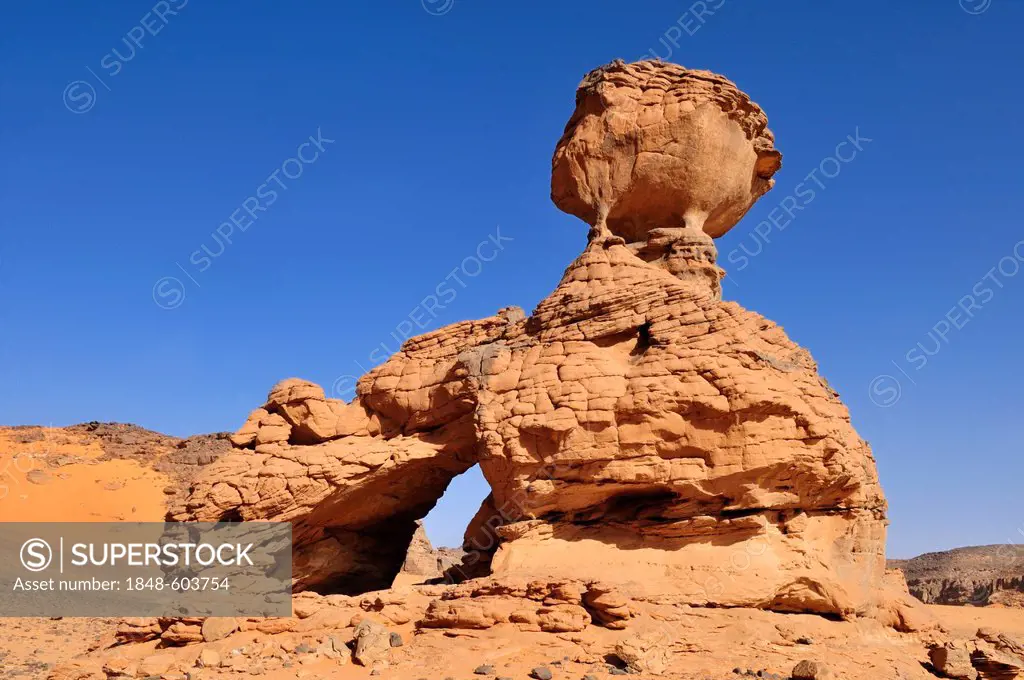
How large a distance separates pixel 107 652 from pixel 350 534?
4.38 metres

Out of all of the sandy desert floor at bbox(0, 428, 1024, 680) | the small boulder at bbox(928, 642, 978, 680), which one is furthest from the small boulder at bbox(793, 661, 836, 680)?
the small boulder at bbox(928, 642, 978, 680)

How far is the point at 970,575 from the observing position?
2838 cm

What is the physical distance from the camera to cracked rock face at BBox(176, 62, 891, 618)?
38.7 ft

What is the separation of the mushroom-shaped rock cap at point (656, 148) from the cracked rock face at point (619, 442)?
6 centimetres

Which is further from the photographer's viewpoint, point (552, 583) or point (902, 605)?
point (902, 605)

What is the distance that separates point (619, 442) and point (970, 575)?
2240 cm

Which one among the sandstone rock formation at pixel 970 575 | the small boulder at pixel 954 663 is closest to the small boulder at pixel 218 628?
the small boulder at pixel 954 663

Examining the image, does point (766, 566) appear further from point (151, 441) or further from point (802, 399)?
point (151, 441)

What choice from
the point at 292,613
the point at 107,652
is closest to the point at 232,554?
the point at 292,613

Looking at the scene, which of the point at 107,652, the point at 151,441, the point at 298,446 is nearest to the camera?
the point at 107,652

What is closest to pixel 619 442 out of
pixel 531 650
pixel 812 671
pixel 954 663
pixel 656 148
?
pixel 531 650

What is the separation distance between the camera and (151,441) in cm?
3659

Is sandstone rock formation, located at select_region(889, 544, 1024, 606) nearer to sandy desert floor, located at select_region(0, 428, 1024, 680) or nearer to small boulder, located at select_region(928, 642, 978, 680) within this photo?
sandy desert floor, located at select_region(0, 428, 1024, 680)

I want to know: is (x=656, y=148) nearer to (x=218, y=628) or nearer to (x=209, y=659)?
(x=218, y=628)
